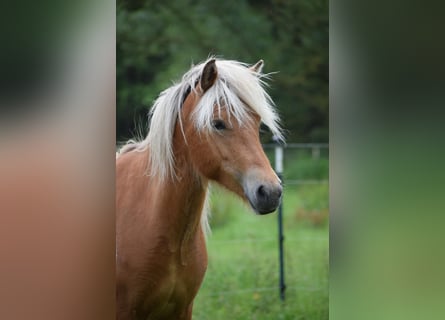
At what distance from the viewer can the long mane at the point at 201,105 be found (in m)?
1.79

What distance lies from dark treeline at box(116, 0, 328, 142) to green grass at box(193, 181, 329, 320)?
0.32 m

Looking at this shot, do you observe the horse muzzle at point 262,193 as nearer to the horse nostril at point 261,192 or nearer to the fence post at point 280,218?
the horse nostril at point 261,192

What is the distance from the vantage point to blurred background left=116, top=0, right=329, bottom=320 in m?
1.89

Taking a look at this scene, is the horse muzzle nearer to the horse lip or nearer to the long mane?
the horse lip

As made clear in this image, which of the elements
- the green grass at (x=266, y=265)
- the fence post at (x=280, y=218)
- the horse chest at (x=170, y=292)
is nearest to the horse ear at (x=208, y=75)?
the fence post at (x=280, y=218)

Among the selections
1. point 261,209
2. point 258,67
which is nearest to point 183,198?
point 261,209

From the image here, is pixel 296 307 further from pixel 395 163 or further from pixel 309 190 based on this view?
pixel 395 163

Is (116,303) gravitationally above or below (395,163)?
below

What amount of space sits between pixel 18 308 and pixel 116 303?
33 centimetres

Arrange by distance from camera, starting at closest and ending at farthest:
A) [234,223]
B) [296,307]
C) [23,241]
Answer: [23,241] → [234,223] → [296,307]

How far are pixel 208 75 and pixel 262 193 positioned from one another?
1.40 ft

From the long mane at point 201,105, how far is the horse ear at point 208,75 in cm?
1

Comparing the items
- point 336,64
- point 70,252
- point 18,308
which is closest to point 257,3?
point 336,64

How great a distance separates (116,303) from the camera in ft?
6.23
